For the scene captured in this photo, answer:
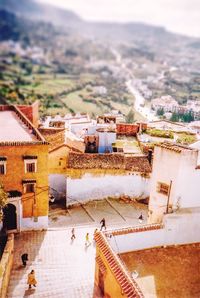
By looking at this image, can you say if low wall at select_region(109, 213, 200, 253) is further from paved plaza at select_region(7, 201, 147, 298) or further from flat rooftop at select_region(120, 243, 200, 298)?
paved plaza at select_region(7, 201, 147, 298)

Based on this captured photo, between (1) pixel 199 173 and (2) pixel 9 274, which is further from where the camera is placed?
(2) pixel 9 274

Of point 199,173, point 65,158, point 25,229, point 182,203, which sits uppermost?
point 199,173

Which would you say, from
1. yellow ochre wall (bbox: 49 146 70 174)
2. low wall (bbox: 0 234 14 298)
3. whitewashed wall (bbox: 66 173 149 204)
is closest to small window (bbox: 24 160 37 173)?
low wall (bbox: 0 234 14 298)

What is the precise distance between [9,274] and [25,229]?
6.10m

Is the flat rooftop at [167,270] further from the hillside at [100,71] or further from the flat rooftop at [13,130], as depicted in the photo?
the hillside at [100,71]

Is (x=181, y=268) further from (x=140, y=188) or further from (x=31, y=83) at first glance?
(x=31, y=83)

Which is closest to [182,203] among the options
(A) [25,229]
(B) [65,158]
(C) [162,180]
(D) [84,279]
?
(C) [162,180]

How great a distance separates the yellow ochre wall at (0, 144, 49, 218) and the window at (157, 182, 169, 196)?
10.0 metres

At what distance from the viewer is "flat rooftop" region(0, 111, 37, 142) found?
26816mm

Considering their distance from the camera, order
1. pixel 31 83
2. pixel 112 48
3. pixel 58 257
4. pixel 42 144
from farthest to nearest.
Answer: pixel 112 48, pixel 31 83, pixel 42 144, pixel 58 257

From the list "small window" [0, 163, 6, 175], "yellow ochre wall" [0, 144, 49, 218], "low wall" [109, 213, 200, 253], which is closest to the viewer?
"low wall" [109, 213, 200, 253]

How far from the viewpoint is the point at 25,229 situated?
87.8 feet

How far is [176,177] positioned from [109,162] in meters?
16.4

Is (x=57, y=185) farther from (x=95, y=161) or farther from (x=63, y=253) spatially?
(x=63, y=253)
